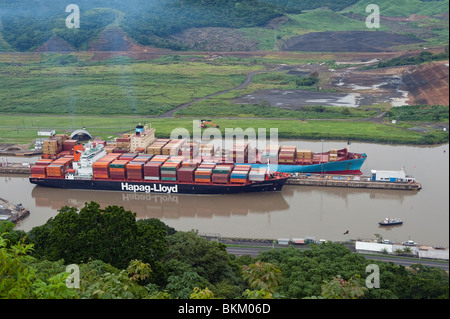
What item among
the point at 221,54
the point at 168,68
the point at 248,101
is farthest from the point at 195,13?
the point at 248,101

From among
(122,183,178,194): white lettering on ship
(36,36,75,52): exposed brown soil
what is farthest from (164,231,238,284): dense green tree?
(36,36,75,52): exposed brown soil

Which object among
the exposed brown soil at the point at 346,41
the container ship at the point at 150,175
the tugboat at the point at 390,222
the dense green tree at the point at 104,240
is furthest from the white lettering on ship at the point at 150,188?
the exposed brown soil at the point at 346,41

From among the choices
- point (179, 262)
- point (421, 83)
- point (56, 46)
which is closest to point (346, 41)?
point (421, 83)

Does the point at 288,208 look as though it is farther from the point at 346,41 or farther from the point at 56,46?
the point at 346,41

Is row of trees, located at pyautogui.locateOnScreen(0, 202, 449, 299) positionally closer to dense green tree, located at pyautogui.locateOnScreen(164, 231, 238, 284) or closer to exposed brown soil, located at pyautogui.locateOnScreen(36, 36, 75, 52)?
dense green tree, located at pyautogui.locateOnScreen(164, 231, 238, 284)

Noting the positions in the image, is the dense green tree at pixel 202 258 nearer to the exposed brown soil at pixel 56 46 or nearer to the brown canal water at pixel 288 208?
the brown canal water at pixel 288 208
